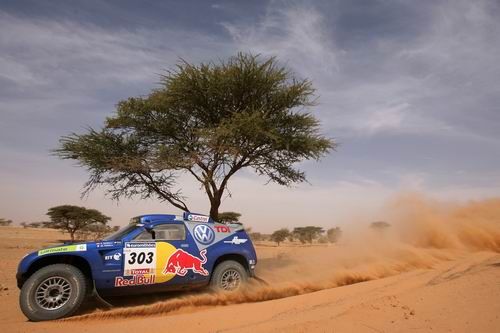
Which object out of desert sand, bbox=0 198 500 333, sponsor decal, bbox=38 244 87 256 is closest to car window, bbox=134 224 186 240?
sponsor decal, bbox=38 244 87 256

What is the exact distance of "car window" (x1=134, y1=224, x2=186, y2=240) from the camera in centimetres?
801

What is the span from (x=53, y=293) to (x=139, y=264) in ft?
5.08

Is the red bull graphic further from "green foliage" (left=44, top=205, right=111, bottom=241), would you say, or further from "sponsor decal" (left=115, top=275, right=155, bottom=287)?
"green foliage" (left=44, top=205, right=111, bottom=241)

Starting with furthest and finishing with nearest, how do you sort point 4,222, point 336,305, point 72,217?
point 4,222, point 72,217, point 336,305

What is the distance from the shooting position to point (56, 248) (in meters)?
7.29

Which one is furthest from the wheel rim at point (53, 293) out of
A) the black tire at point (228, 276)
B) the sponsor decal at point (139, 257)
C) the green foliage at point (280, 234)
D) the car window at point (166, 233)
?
the green foliage at point (280, 234)

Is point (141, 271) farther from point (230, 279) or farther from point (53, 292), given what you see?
point (230, 279)

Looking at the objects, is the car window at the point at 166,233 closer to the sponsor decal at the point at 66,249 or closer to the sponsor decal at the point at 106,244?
the sponsor decal at the point at 106,244

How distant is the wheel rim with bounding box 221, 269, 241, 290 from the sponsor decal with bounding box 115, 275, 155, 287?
1.64 meters

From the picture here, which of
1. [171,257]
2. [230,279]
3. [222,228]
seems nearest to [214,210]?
[222,228]

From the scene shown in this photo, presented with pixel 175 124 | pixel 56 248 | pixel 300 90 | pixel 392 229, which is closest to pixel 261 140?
pixel 300 90

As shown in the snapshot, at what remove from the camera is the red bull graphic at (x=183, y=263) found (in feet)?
26.2

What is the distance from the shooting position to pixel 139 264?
25.2ft

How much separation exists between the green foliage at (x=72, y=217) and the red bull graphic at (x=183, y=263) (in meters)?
30.4
